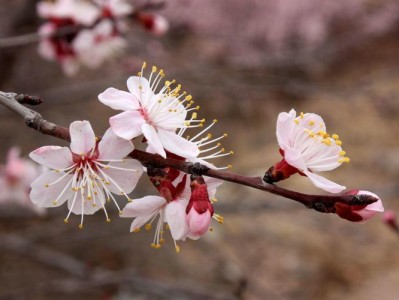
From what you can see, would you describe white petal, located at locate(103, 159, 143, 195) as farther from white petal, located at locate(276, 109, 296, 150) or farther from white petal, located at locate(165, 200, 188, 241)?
white petal, located at locate(276, 109, 296, 150)

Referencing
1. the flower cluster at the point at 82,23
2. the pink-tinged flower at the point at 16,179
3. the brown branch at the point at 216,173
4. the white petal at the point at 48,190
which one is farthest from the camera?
the pink-tinged flower at the point at 16,179

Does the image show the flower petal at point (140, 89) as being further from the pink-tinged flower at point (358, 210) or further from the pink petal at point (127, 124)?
the pink-tinged flower at point (358, 210)

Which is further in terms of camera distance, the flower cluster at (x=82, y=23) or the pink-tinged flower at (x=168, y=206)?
the flower cluster at (x=82, y=23)

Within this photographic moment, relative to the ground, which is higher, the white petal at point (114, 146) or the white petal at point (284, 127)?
the white petal at point (284, 127)

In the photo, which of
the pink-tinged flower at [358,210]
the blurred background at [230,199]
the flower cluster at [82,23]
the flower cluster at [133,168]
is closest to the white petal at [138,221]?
the flower cluster at [133,168]

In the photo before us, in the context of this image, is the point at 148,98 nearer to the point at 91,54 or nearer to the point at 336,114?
the point at 91,54

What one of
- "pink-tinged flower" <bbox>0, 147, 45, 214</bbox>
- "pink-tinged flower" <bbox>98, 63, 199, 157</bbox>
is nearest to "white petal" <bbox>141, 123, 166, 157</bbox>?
"pink-tinged flower" <bbox>98, 63, 199, 157</bbox>

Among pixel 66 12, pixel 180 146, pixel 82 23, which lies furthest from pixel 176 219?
pixel 66 12

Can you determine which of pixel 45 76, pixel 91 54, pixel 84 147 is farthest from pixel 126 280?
pixel 45 76
